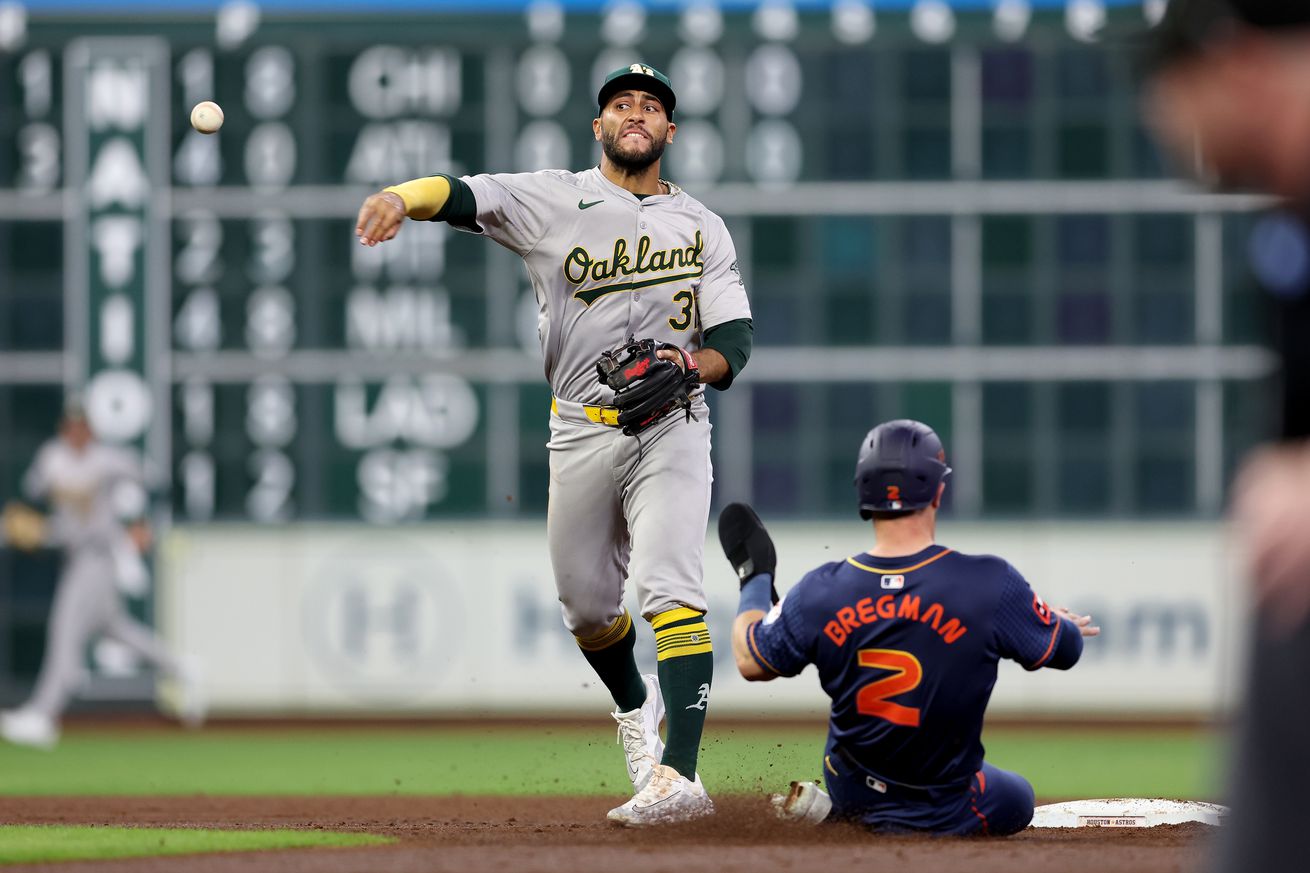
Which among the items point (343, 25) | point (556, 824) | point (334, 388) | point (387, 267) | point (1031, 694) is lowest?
point (1031, 694)

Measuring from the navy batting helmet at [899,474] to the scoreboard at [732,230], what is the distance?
8424 mm

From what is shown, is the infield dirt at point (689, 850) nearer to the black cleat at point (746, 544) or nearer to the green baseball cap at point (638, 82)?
the black cleat at point (746, 544)

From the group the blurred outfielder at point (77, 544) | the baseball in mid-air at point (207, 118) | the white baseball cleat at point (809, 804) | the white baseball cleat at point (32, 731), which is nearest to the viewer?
the white baseball cleat at point (809, 804)

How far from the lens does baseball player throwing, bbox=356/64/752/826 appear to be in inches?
206

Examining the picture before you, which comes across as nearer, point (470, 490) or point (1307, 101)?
point (1307, 101)

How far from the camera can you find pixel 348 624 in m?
13.2

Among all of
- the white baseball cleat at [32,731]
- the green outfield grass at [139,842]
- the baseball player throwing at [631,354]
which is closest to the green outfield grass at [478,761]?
the white baseball cleat at [32,731]

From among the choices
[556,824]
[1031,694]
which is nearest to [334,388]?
[1031,694]

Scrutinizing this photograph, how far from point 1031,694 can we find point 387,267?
5169 millimetres

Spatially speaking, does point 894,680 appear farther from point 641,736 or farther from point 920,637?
point 641,736

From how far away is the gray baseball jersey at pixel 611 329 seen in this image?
Answer: 5348 millimetres

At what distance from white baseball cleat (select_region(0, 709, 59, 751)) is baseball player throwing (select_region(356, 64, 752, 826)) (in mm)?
6915

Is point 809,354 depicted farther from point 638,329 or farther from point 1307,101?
point 1307,101

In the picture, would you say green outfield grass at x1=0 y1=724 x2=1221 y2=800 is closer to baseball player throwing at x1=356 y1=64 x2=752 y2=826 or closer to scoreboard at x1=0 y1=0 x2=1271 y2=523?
baseball player throwing at x1=356 y1=64 x2=752 y2=826
